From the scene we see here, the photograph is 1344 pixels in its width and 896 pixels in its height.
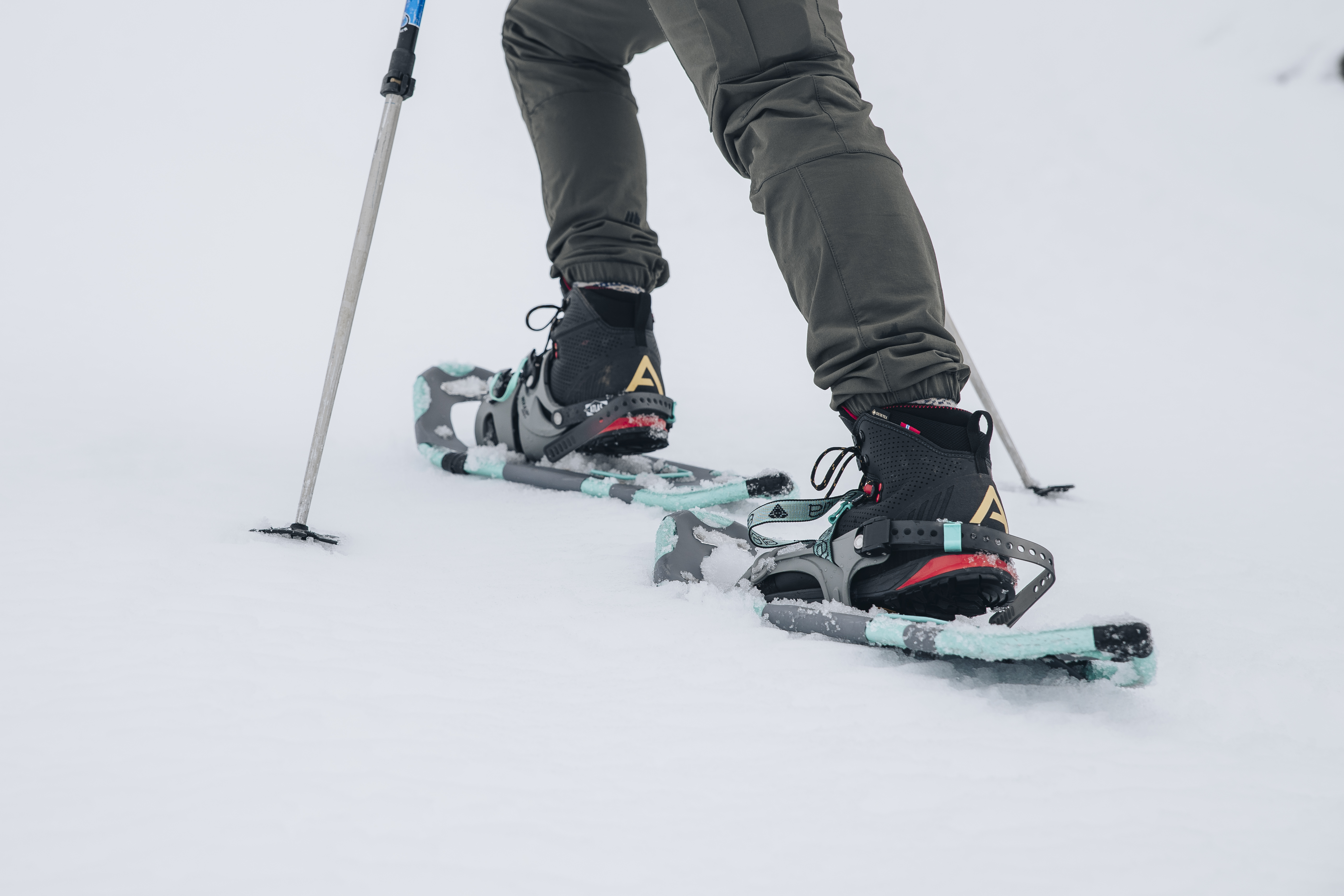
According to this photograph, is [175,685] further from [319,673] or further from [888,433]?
[888,433]

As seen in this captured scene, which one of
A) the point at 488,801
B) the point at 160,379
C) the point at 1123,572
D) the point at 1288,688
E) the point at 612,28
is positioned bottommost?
the point at 488,801

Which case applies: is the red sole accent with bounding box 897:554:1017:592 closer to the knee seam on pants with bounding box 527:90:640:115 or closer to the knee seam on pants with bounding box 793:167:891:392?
the knee seam on pants with bounding box 793:167:891:392

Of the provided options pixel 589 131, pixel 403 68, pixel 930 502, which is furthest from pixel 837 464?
pixel 589 131

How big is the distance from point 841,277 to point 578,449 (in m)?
0.94

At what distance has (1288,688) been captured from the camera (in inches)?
33.0

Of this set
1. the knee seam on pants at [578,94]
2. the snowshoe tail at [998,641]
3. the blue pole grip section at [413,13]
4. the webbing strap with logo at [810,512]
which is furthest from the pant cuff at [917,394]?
the knee seam on pants at [578,94]

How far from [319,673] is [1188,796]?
70 cm

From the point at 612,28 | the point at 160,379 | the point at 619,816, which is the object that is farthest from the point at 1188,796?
the point at 160,379

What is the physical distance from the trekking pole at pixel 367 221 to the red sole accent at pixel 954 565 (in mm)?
838

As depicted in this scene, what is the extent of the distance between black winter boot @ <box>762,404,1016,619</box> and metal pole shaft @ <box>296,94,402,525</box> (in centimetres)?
82

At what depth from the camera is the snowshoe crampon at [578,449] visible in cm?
163

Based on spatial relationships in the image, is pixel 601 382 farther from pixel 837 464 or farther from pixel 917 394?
pixel 917 394

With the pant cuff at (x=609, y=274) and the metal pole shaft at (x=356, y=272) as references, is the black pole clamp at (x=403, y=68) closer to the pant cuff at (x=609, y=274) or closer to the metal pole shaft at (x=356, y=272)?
the metal pole shaft at (x=356, y=272)

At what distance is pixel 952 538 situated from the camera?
91 centimetres
